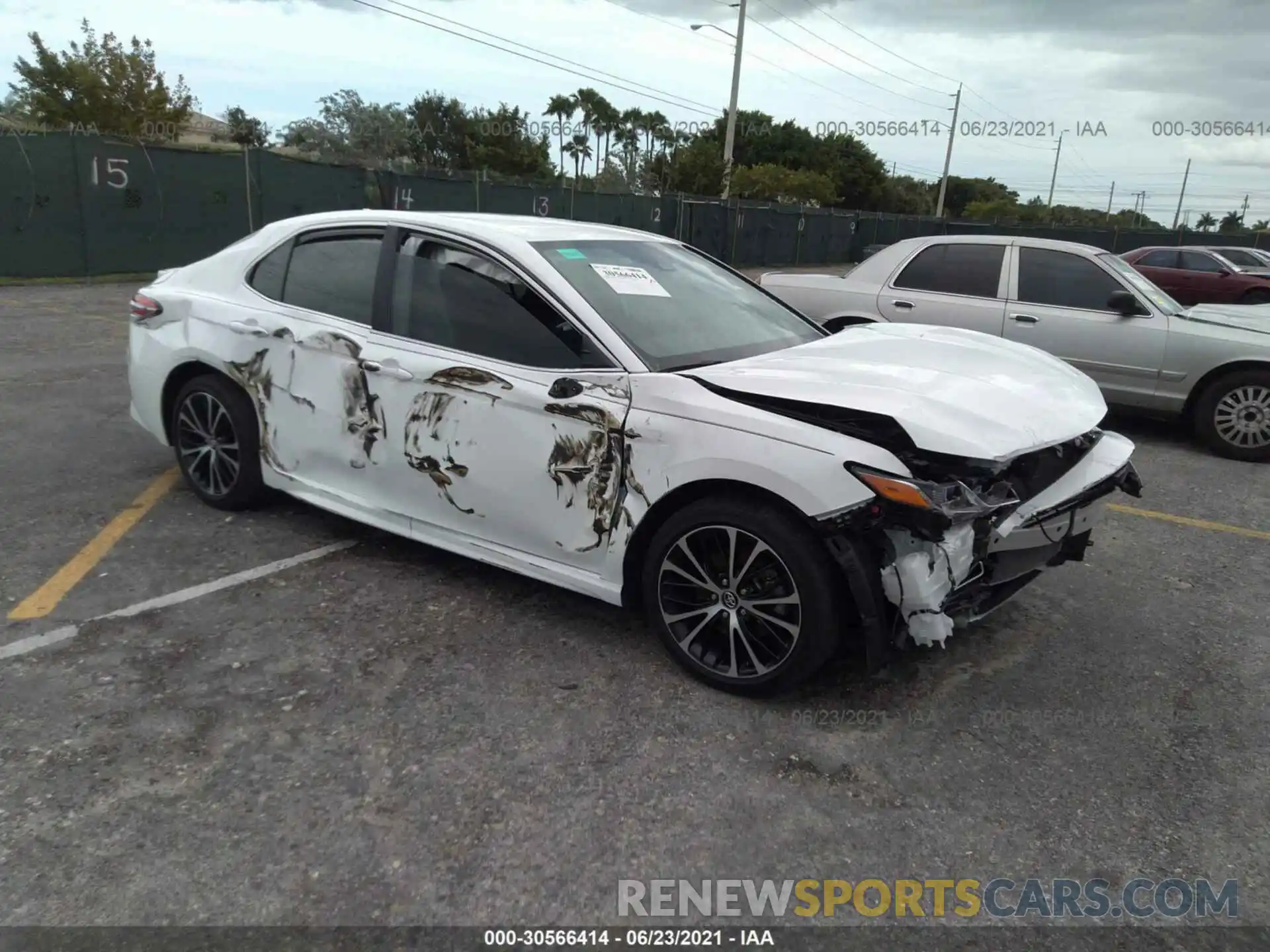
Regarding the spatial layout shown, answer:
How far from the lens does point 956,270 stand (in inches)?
308

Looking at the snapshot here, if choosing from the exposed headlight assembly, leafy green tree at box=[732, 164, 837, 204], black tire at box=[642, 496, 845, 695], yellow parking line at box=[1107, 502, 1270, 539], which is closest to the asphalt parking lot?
black tire at box=[642, 496, 845, 695]

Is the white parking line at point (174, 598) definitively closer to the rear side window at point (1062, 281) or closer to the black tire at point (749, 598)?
the black tire at point (749, 598)

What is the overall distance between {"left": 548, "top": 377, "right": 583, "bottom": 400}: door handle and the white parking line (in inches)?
68.3

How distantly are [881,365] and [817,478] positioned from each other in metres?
0.84

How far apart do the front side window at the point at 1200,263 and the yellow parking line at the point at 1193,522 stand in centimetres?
1225

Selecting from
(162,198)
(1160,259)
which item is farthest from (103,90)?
(1160,259)

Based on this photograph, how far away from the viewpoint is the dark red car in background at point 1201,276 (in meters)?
14.9

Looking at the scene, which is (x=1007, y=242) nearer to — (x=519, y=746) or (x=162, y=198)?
(x=519, y=746)

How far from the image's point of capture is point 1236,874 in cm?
250

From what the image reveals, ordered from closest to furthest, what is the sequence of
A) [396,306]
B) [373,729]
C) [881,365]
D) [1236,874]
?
[1236,874] < [373,729] < [881,365] < [396,306]

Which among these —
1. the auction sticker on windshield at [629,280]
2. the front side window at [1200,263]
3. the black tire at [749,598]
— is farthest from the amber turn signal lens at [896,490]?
the front side window at [1200,263]

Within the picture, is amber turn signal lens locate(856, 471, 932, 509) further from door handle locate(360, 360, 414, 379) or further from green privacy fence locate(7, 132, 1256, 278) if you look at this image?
green privacy fence locate(7, 132, 1256, 278)

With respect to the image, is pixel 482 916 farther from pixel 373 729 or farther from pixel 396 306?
pixel 396 306

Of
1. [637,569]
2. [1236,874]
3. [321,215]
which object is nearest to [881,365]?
[637,569]
